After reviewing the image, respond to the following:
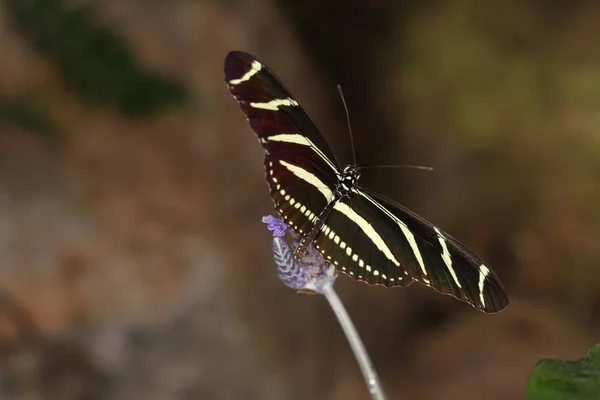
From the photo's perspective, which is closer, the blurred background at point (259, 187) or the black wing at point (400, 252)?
the black wing at point (400, 252)

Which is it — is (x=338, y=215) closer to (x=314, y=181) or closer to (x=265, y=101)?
(x=314, y=181)

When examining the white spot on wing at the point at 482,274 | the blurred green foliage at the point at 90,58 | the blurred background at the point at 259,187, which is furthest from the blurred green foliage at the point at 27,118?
the white spot on wing at the point at 482,274

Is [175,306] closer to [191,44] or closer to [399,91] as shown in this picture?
[191,44]

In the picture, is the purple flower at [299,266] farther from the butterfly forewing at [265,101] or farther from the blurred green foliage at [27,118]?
the blurred green foliage at [27,118]

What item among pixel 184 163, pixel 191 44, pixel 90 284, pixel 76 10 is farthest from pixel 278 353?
pixel 76 10

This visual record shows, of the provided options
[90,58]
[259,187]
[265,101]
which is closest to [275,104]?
[265,101]

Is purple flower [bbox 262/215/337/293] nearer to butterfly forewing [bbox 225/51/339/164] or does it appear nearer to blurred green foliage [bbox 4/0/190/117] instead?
butterfly forewing [bbox 225/51/339/164]
